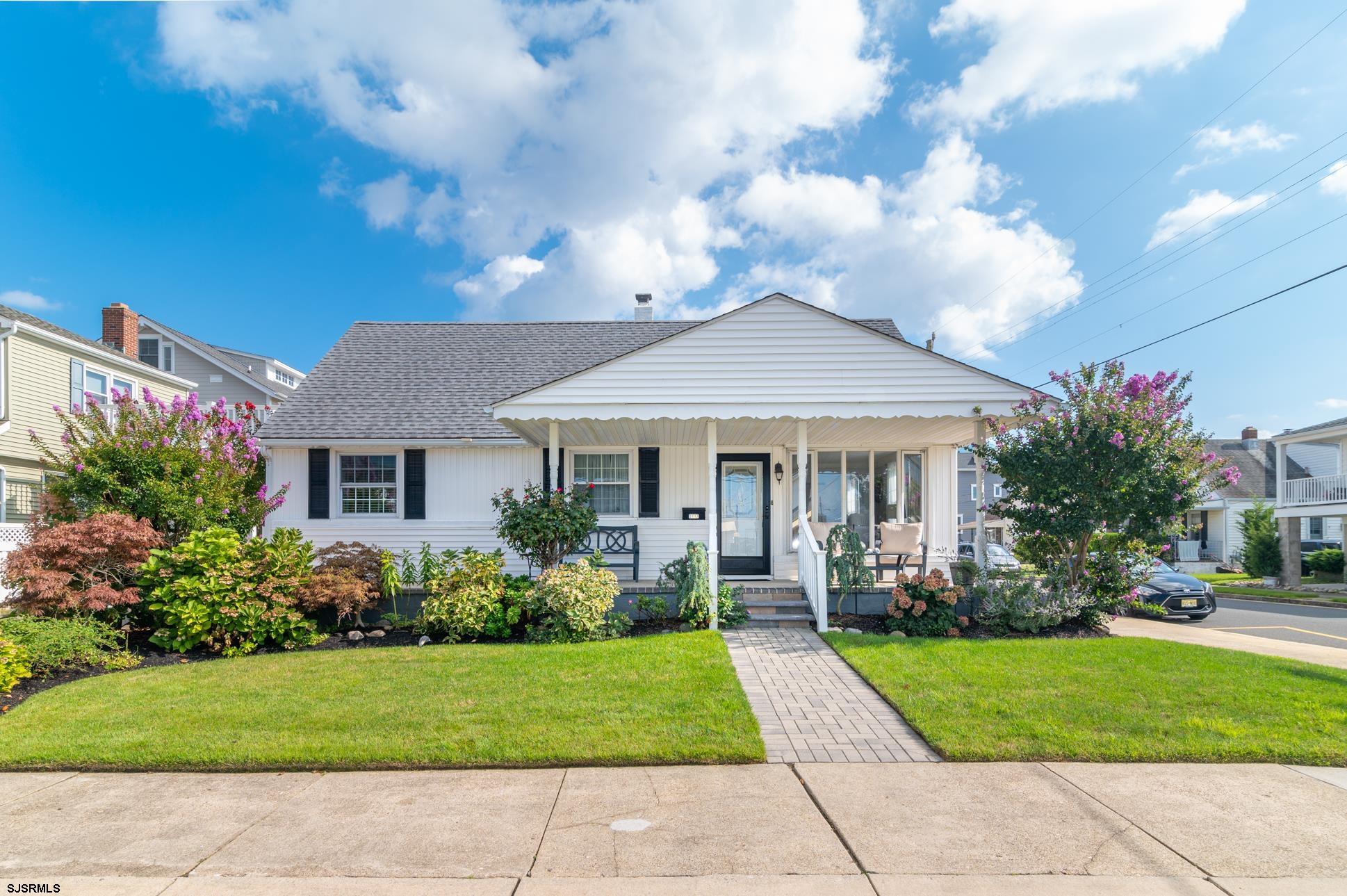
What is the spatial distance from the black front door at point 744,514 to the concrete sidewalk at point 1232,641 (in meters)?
5.75

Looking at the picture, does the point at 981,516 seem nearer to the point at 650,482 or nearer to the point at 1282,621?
the point at 650,482

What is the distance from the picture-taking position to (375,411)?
13.4 meters

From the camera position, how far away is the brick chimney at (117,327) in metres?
21.7

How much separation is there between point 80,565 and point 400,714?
19.7ft

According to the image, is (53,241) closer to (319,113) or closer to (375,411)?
(319,113)

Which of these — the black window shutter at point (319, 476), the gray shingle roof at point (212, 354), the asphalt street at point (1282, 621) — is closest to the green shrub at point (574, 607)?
the black window shutter at point (319, 476)

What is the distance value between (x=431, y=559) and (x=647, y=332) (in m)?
7.96

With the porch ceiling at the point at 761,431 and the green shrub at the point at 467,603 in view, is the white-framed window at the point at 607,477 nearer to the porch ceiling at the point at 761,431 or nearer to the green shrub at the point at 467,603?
the porch ceiling at the point at 761,431

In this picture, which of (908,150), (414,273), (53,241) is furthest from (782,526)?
(53,241)

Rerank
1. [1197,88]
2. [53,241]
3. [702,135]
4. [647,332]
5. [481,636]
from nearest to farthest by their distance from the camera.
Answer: [481,636] < [702,135] < [1197,88] < [647,332] < [53,241]

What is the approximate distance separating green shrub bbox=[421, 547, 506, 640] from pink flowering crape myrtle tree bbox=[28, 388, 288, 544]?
11.3 ft

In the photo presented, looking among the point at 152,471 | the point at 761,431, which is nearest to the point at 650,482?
the point at 761,431

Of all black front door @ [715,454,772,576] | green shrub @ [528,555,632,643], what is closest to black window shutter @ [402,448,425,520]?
green shrub @ [528,555,632,643]

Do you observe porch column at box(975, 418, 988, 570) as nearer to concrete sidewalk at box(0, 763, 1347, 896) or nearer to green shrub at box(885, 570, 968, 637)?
green shrub at box(885, 570, 968, 637)
